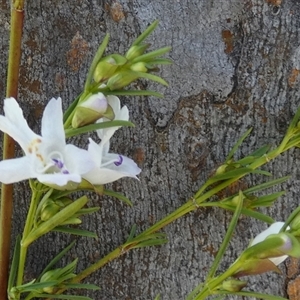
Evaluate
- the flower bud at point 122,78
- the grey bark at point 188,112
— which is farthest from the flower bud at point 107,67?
the grey bark at point 188,112

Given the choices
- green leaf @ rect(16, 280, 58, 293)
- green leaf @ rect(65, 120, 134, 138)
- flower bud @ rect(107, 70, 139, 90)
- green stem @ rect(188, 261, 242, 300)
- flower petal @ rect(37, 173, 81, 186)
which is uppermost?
flower bud @ rect(107, 70, 139, 90)

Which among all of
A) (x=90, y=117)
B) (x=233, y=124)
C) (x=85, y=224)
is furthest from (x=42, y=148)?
(x=233, y=124)

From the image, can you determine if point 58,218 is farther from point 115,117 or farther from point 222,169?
point 222,169

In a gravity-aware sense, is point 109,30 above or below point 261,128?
above

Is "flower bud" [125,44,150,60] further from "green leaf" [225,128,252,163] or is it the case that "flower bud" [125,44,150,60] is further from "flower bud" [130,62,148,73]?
"green leaf" [225,128,252,163]

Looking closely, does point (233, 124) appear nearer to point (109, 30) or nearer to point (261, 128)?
point (261, 128)

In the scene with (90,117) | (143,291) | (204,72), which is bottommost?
(143,291)

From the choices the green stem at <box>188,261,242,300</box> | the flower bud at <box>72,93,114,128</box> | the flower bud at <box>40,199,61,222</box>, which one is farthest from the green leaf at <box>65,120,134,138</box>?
the green stem at <box>188,261,242,300</box>

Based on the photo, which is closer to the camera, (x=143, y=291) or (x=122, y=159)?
(x=122, y=159)
